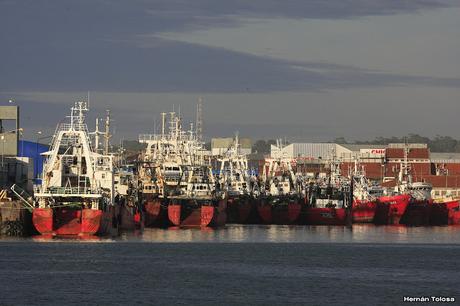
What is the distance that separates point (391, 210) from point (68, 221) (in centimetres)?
7352

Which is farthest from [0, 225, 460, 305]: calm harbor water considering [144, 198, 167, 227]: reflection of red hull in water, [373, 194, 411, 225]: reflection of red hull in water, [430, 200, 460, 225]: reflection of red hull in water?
[430, 200, 460, 225]: reflection of red hull in water

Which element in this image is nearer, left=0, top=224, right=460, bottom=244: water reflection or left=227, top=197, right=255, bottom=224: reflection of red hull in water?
left=0, top=224, right=460, bottom=244: water reflection

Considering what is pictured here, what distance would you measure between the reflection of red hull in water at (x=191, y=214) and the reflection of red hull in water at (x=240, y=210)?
23.4m

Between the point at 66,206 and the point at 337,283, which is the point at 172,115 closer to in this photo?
the point at 66,206

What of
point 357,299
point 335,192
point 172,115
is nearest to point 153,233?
point 172,115

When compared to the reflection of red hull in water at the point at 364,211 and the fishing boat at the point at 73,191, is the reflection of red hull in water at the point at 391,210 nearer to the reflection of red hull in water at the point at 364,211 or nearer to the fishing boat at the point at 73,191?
A: the reflection of red hull in water at the point at 364,211

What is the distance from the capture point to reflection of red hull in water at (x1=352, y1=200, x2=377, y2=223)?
533ft

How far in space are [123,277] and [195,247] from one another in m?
25.2

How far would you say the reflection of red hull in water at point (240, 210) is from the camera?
15550 centimetres

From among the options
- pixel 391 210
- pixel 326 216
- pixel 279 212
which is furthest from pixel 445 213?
pixel 279 212

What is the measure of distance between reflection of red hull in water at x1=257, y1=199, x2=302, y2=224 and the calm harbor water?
36.2 meters

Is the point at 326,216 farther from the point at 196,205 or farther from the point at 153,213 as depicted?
the point at 153,213

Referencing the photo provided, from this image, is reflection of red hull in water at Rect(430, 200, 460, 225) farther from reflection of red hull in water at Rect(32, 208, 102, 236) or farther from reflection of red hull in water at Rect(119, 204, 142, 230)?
reflection of red hull in water at Rect(32, 208, 102, 236)

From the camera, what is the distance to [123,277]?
239 ft
